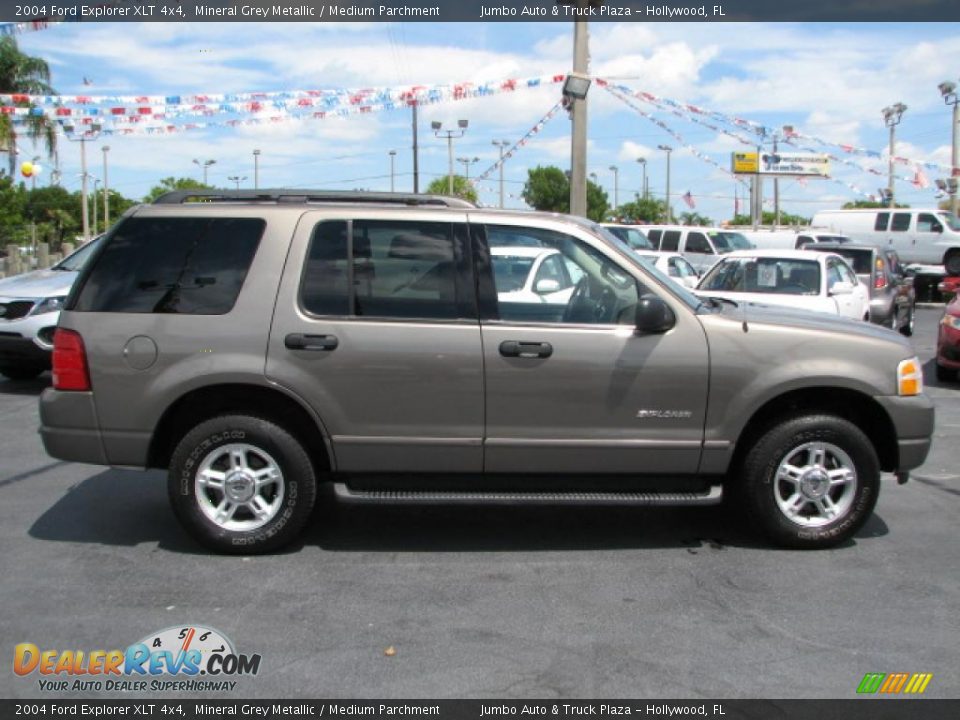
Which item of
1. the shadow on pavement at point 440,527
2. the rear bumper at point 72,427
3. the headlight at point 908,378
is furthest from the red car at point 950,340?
the rear bumper at point 72,427

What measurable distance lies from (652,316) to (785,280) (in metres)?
7.34

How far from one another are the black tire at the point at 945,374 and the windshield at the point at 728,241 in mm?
15474

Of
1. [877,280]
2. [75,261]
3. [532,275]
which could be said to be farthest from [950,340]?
[75,261]

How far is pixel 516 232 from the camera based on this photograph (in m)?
5.38

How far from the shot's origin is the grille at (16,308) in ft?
33.8

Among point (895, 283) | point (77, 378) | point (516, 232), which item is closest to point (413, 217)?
point (516, 232)

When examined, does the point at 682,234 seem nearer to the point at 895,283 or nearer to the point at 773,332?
the point at 895,283

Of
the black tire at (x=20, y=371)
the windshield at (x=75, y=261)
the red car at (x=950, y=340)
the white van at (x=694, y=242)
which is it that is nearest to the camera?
the black tire at (x=20, y=371)

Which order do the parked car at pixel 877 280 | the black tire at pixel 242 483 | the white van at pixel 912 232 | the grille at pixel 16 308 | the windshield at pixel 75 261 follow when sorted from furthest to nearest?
the white van at pixel 912 232 → the parked car at pixel 877 280 → the windshield at pixel 75 261 → the grille at pixel 16 308 → the black tire at pixel 242 483

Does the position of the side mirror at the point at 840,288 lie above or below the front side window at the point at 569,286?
below

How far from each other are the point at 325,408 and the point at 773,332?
2463 mm

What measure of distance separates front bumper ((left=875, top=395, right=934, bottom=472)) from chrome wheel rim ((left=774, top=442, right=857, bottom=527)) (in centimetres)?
30

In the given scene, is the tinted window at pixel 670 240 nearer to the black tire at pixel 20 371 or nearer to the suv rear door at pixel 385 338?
the black tire at pixel 20 371

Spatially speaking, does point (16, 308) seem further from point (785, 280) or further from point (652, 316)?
point (785, 280)
